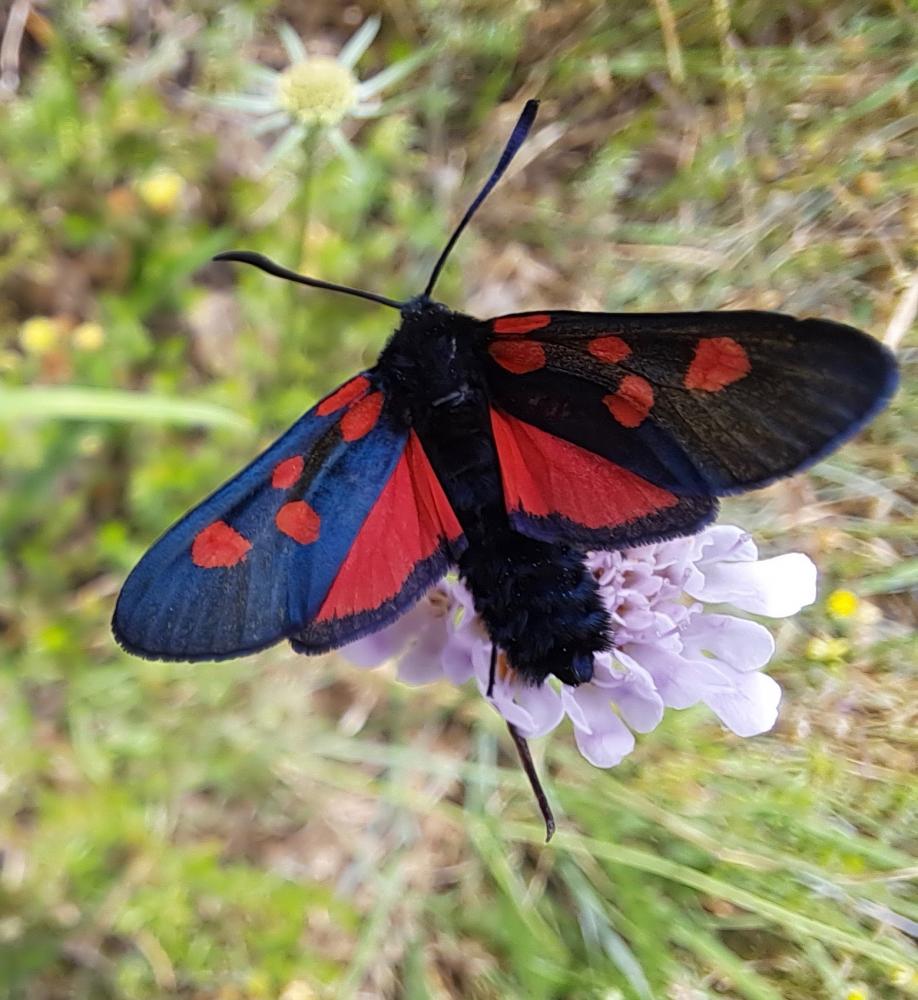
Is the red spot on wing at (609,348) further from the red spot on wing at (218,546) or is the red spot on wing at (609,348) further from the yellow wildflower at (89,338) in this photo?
the yellow wildflower at (89,338)

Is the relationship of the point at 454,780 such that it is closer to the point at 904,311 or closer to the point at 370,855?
the point at 370,855

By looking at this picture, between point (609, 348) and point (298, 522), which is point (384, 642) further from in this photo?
point (609, 348)

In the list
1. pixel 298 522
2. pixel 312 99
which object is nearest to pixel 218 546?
pixel 298 522

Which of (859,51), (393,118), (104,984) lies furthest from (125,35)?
(104,984)

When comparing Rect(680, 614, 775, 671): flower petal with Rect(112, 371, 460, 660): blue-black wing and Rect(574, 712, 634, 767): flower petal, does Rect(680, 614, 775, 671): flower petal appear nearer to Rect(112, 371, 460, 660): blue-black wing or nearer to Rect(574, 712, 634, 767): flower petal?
Rect(574, 712, 634, 767): flower petal

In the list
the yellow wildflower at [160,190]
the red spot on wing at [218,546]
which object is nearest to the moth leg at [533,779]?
the red spot on wing at [218,546]

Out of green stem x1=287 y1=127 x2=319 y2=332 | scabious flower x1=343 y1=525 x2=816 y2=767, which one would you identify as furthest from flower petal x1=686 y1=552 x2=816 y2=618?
green stem x1=287 y1=127 x2=319 y2=332
